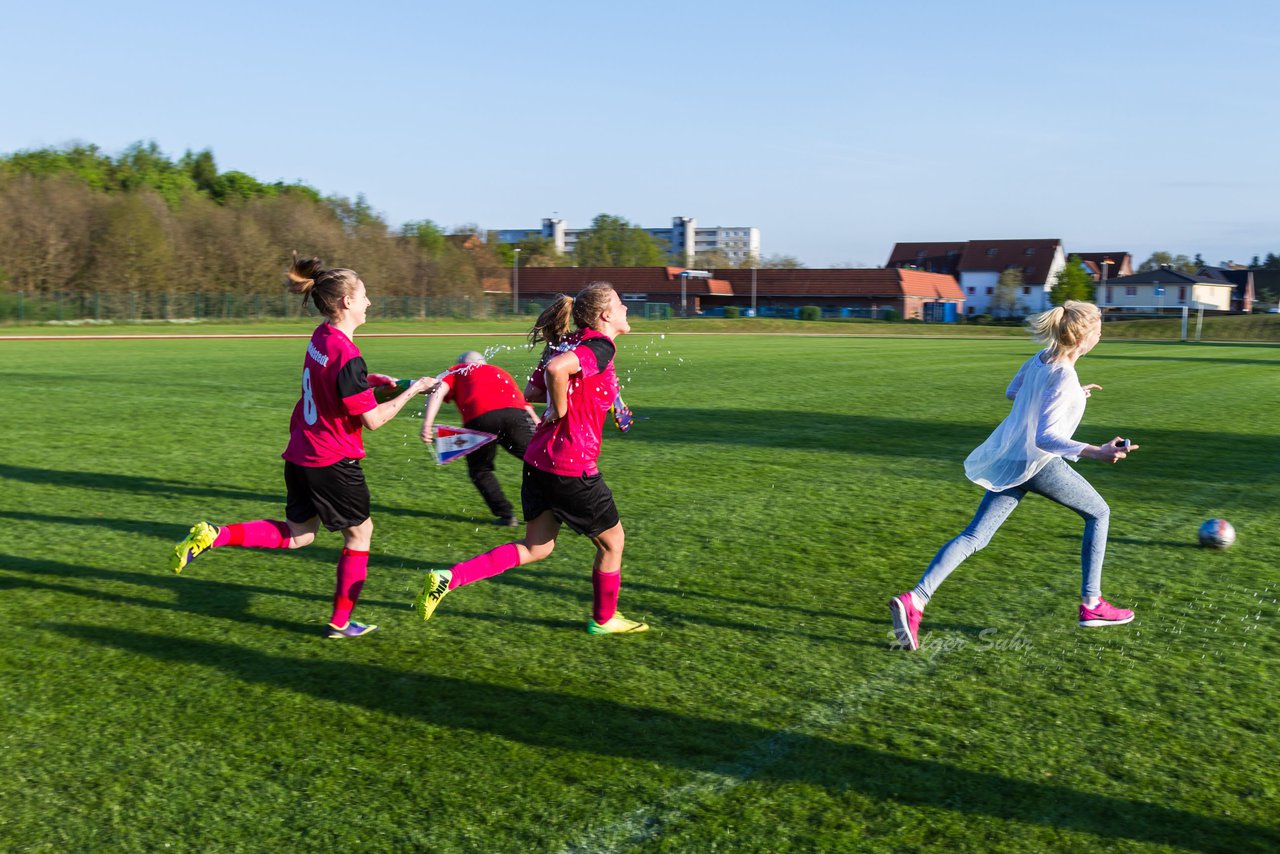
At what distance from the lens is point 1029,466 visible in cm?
507

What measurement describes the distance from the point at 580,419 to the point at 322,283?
1.36 m

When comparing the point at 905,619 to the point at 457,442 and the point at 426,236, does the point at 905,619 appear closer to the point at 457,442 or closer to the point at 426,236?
the point at 457,442

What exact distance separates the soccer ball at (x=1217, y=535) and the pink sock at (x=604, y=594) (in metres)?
4.57

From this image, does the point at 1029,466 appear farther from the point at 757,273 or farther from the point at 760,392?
the point at 757,273

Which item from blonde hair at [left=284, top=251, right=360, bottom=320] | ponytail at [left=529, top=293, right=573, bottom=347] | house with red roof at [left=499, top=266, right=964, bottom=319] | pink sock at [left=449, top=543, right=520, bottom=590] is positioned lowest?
pink sock at [left=449, top=543, right=520, bottom=590]

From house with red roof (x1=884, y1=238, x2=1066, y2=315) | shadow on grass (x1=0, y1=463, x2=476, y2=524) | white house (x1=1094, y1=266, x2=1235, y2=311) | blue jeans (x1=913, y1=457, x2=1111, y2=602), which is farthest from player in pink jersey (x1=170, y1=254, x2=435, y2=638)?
white house (x1=1094, y1=266, x2=1235, y2=311)

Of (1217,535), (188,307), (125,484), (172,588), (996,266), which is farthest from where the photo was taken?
(996,266)

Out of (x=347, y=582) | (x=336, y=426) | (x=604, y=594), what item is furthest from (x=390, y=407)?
(x=604, y=594)

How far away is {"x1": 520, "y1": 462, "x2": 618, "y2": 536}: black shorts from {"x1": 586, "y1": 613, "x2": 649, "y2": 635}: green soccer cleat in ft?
1.75

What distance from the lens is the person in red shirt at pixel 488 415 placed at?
7.76 m

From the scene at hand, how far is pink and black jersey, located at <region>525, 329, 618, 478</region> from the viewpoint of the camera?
475cm

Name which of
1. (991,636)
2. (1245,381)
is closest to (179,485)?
(991,636)

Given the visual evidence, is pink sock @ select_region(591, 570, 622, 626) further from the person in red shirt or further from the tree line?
the tree line

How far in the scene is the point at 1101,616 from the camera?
5.50 metres
